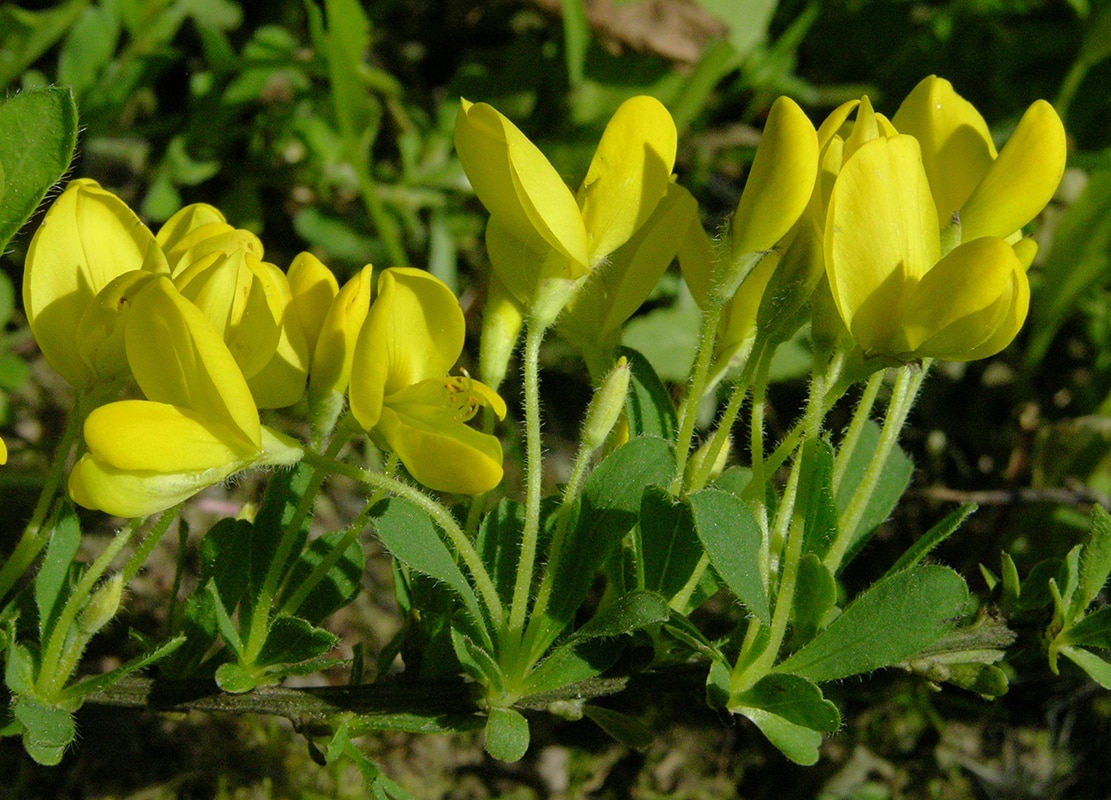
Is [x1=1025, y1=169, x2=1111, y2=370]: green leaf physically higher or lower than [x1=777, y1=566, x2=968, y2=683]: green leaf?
lower

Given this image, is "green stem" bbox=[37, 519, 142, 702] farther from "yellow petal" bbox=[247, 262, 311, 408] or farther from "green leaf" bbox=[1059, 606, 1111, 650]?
"green leaf" bbox=[1059, 606, 1111, 650]

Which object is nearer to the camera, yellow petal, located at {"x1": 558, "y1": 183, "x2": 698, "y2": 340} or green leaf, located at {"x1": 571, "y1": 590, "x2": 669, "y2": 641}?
green leaf, located at {"x1": 571, "y1": 590, "x2": 669, "y2": 641}

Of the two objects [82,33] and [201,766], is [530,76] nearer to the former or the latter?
[82,33]

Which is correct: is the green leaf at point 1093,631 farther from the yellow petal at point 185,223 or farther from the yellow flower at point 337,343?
the yellow petal at point 185,223

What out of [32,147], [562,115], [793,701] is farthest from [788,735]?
[562,115]

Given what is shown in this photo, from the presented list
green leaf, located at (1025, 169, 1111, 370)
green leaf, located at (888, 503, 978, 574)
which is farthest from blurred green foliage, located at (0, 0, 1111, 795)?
green leaf, located at (888, 503, 978, 574)

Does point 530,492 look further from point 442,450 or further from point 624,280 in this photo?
point 624,280

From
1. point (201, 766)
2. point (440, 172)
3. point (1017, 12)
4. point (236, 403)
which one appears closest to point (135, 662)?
point (236, 403)
